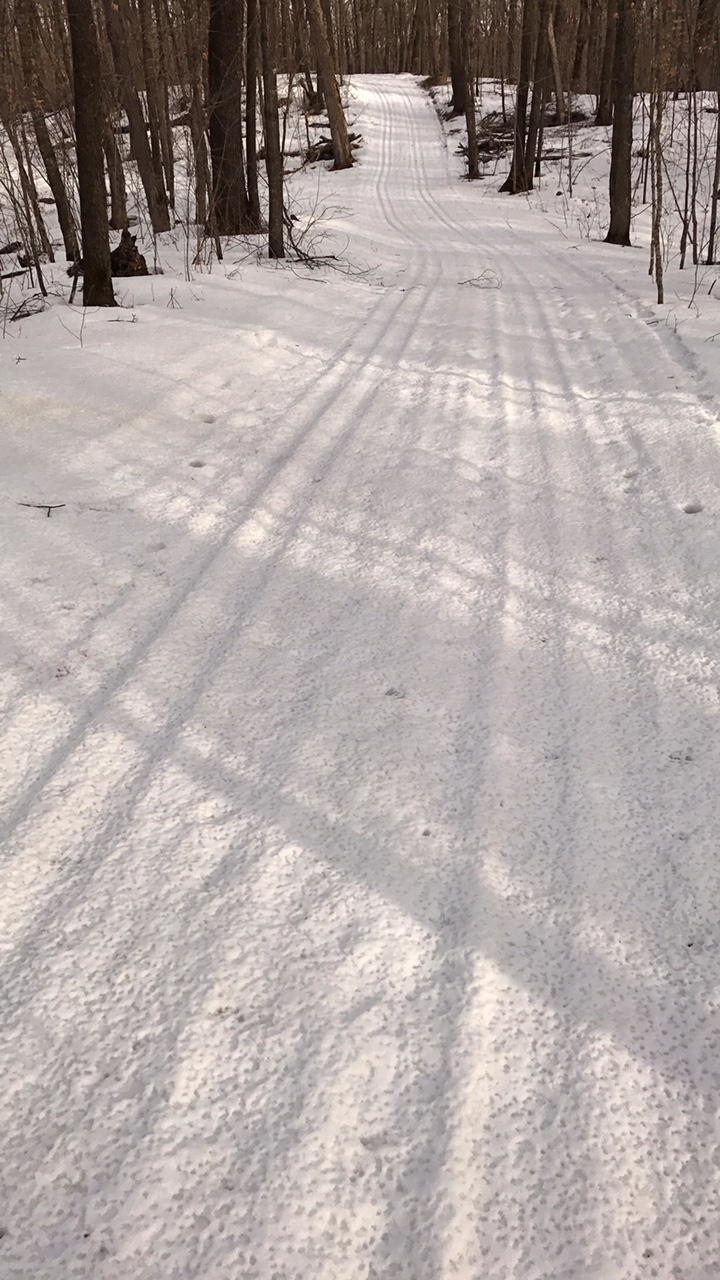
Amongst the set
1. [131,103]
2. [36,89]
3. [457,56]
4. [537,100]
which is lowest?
[131,103]

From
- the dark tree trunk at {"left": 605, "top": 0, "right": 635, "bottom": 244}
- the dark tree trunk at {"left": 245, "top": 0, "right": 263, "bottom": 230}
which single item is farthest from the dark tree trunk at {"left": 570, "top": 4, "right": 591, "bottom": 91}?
the dark tree trunk at {"left": 245, "top": 0, "right": 263, "bottom": 230}

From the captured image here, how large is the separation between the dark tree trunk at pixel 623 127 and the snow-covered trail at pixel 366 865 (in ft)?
29.9

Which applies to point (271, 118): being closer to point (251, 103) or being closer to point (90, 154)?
point (251, 103)

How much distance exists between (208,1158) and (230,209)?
1233cm

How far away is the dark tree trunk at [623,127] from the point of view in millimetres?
11297

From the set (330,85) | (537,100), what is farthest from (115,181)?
(330,85)

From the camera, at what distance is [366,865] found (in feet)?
7.07

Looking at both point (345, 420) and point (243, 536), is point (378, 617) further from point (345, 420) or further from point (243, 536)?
point (345, 420)

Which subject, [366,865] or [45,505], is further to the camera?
[45,505]

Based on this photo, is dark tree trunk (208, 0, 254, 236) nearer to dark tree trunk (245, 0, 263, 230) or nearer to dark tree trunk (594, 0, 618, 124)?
dark tree trunk (245, 0, 263, 230)

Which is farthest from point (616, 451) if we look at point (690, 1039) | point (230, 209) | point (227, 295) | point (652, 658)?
point (230, 209)

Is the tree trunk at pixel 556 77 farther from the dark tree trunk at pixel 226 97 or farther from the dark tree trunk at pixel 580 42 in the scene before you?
the dark tree trunk at pixel 226 97

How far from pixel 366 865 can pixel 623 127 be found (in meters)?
12.8

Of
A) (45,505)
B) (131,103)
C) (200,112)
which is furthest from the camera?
(131,103)
